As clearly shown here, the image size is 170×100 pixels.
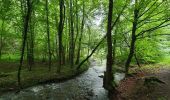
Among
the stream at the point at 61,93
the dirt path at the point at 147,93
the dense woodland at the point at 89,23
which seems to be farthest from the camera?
the dense woodland at the point at 89,23

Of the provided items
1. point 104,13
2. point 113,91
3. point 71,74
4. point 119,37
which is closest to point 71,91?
point 113,91

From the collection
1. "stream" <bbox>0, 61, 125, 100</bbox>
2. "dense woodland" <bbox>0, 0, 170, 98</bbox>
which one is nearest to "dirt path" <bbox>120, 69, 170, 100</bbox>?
"dense woodland" <bbox>0, 0, 170, 98</bbox>

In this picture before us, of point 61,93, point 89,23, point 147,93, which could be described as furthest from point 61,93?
point 89,23

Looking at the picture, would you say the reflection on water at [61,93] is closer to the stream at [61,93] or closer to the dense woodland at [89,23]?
the stream at [61,93]

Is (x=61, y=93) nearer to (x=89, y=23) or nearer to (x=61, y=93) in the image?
(x=61, y=93)

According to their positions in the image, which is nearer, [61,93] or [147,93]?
[147,93]

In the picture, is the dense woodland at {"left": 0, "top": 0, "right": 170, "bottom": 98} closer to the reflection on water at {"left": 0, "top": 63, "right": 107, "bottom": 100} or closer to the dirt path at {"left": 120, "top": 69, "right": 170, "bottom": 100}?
the reflection on water at {"left": 0, "top": 63, "right": 107, "bottom": 100}

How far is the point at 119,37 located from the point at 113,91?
836cm

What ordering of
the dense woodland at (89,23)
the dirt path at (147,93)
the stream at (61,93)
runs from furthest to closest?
1. the dense woodland at (89,23)
2. the stream at (61,93)
3. the dirt path at (147,93)

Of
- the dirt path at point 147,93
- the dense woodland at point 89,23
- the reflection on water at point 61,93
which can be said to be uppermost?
the dense woodland at point 89,23

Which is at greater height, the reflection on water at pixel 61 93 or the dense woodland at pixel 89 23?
the dense woodland at pixel 89 23

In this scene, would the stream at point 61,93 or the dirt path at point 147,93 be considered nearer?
the dirt path at point 147,93

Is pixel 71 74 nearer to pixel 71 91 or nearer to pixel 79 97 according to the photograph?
pixel 71 91

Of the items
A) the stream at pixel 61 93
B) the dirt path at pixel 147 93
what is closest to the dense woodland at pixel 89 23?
the stream at pixel 61 93
